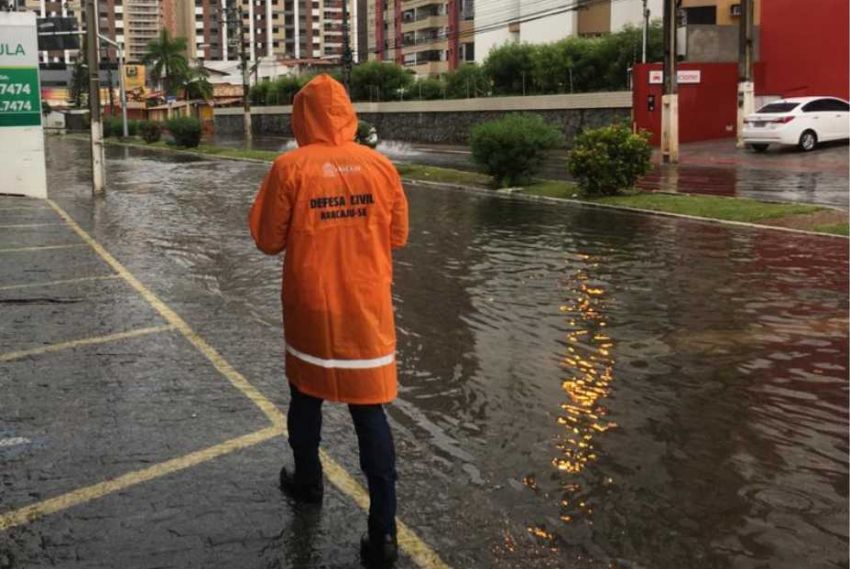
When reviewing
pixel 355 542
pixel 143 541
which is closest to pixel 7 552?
pixel 143 541

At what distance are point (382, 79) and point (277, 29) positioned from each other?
10917cm

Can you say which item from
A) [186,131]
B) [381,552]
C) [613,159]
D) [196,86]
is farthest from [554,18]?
[381,552]

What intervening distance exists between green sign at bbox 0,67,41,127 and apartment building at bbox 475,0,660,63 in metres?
43.3

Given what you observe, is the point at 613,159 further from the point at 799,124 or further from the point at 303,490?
the point at 303,490

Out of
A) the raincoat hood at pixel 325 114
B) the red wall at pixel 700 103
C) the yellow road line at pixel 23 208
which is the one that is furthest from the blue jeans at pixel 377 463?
the red wall at pixel 700 103

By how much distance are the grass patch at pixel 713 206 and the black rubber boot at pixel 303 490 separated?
11.0 meters

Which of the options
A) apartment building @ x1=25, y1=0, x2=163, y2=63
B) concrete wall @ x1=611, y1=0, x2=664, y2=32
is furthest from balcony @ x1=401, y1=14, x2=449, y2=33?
apartment building @ x1=25, y1=0, x2=163, y2=63

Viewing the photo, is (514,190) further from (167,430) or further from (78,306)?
(167,430)

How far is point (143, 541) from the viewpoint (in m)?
3.76

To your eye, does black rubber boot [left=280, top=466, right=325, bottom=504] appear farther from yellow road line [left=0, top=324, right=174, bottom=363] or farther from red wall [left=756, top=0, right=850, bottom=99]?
red wall [left=756, top=0, right=850, bottom=99]

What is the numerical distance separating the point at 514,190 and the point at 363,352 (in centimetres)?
1578

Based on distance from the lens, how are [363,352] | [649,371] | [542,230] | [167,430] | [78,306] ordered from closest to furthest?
[363,352]
[167,430]
[649,371]
[78,306]
[542,230]

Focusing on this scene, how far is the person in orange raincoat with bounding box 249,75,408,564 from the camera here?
3570 millimetres

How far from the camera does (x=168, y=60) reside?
3570 inches
